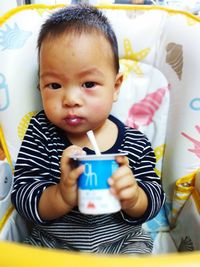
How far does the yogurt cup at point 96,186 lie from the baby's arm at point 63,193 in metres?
0.02

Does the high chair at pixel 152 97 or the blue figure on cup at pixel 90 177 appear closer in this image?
the blue figure on cup at pixel 90 177

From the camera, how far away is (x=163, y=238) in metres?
0.89

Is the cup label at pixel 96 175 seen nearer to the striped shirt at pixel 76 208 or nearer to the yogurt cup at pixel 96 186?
the yogurt cup at pixel 96 186

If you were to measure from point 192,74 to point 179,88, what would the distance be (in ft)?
0.17

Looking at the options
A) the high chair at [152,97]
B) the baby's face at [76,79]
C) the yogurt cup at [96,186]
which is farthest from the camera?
the high chair at [152,97]

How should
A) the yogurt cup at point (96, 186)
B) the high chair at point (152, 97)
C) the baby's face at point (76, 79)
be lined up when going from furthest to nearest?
the high chair at point (152, 97)
the baby's face at point (76, 79)
the yogurt cup at point (96, 186)

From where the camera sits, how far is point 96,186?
50 cm

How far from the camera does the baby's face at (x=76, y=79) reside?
68 cm

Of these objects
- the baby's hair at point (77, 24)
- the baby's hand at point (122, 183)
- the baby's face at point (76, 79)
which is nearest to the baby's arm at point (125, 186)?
the baby's hand at point (122, 183)

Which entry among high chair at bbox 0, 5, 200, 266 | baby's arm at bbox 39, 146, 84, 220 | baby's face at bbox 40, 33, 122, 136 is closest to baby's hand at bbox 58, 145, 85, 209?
baby's arm at bbox 39, 146, 84, 220

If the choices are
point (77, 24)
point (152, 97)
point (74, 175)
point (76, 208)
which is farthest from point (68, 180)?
point (152, 97)

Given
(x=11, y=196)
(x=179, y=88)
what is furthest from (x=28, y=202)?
(x=179, y=88)

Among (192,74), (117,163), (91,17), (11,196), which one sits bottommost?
(11,196)

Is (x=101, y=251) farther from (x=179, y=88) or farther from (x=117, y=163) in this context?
(x=179, y=88)
